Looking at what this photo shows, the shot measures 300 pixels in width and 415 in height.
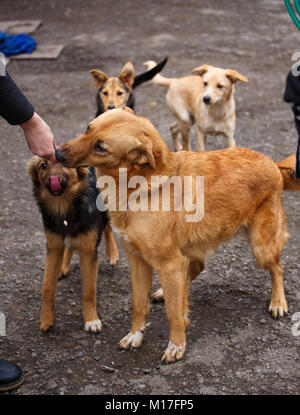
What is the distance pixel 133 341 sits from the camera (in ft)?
10.7

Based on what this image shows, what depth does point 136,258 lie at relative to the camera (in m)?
3.10

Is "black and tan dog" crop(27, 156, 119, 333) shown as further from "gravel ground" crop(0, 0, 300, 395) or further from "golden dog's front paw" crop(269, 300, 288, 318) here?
"golden dog's front paw" crop(269, 300, 288, 318)

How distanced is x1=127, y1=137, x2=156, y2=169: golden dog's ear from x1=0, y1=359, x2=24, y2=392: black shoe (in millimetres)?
1396

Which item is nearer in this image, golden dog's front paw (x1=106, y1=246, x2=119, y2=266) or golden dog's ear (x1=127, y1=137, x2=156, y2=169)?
golden dog's ear (x1=127, y1=137, x2=156, y2=169)

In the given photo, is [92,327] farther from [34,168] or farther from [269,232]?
[269,232]

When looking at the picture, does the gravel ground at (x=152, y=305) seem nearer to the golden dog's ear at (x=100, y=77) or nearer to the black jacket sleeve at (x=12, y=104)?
the golden dog's ear at (x=100, y=77)

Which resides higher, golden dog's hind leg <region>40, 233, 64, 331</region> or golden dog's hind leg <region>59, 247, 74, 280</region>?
golden dog's hind leg <region>40, 233, 64, 331</region>

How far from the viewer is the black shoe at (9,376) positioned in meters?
2.89

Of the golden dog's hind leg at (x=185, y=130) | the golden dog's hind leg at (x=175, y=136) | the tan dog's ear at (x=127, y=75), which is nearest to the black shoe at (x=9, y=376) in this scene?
the tan dog's ear at (x=127, y=75)

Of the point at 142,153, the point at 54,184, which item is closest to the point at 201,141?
the point at 54,184

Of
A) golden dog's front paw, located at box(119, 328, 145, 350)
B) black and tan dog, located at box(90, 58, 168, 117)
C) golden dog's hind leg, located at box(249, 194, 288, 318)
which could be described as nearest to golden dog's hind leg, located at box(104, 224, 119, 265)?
golden dog's front paw, located at box(119, 328, 145, 350)

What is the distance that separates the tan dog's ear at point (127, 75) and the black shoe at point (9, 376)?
3.44m

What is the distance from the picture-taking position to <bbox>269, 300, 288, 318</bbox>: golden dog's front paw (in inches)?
138
